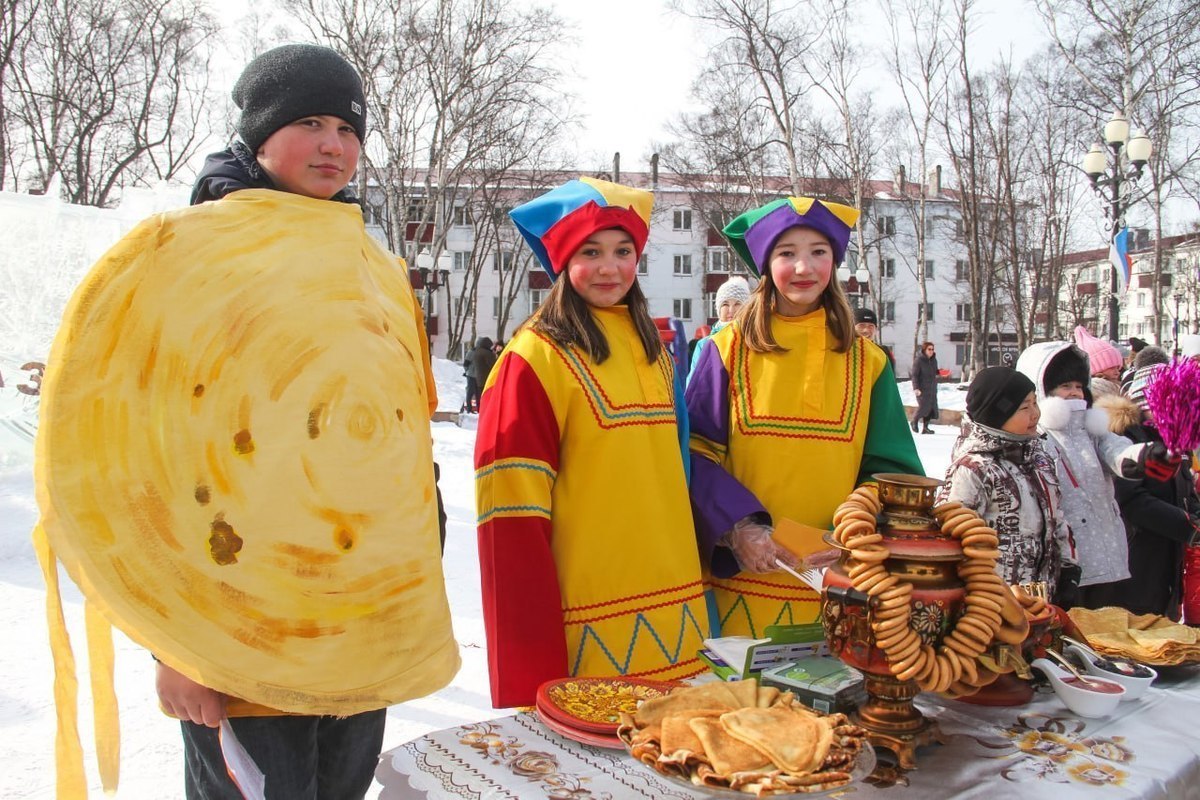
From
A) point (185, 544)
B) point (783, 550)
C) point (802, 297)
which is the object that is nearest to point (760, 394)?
point (802, 297)

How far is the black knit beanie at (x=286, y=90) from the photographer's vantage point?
64.1 inches

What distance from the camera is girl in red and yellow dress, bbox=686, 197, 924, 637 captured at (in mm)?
2400

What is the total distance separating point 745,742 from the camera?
4.40ft

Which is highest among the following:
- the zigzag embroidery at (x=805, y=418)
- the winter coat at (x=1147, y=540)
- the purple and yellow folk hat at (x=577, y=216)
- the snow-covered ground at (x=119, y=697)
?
the purple and yellow folk hat at (x=577, y=216)

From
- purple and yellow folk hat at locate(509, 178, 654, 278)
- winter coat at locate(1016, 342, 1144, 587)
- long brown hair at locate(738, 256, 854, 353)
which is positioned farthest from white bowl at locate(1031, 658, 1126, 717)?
winter coat at locate(1016, 342, 1144, 587)

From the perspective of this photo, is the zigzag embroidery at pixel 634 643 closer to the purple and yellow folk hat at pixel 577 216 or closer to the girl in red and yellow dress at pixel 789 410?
the girl in red and yellow dress at pixel 789 410

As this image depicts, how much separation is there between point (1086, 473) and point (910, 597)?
2990 mm

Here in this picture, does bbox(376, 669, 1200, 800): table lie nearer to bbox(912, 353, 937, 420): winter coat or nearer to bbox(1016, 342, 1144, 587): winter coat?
bbox(1016, 342, 1144, 587): winter coat

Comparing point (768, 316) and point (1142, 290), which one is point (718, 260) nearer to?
point (768, 316)

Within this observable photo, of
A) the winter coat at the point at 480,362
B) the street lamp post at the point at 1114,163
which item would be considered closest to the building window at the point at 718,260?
the winter coat at the point at 480,362

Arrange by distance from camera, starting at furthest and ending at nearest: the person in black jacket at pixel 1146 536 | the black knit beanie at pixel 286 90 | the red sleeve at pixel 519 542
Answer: the person in black jacket at pixel 1146 536, the red sleeve at pixel 519 542, the black knit beanie at pixel 286 90

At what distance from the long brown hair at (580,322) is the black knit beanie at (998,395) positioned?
148cm

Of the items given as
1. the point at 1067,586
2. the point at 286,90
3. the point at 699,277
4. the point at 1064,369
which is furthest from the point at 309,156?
the point at 699,277

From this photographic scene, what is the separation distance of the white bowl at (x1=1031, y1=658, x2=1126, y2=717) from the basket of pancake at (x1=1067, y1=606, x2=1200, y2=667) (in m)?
0.32
